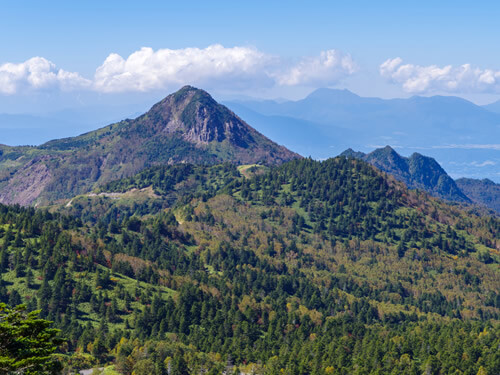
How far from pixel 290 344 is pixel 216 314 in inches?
1266

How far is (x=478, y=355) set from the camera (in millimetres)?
146875

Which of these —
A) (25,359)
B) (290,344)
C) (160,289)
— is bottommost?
(290,344)

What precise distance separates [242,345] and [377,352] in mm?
44052

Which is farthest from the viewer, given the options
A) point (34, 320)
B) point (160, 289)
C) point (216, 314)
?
point (160, 289)

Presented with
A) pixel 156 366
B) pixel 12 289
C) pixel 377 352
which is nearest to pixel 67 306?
pixel 12 289

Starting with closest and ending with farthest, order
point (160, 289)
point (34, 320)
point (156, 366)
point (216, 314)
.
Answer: point (34, 320) → point (156, 366) → point (216, 314) → point (160, 289)

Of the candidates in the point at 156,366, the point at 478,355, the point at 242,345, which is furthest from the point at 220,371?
the point at 478,355

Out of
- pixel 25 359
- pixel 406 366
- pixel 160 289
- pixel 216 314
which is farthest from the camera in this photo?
pixel 160 289

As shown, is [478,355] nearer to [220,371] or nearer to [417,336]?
[417,336]

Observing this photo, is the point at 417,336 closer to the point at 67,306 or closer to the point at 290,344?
the point at 290,344

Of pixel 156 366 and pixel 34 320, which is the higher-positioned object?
pixel 34 320

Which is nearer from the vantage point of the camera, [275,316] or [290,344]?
[290,344]

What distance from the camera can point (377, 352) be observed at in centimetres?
14400

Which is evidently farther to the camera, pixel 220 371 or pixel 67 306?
pixel 67 306
